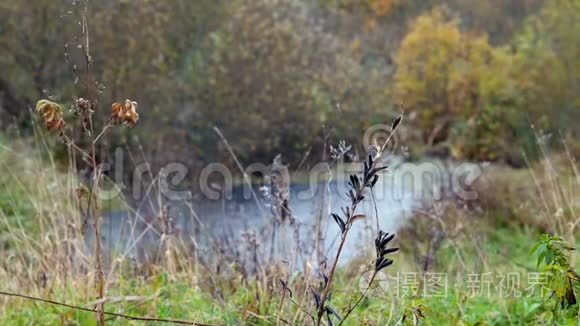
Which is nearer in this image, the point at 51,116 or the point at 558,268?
the point at 51,116

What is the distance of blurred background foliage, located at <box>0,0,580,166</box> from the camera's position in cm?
779

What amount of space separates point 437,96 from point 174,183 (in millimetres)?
7306

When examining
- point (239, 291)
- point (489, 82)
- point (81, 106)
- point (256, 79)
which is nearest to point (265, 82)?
point (256, 79)

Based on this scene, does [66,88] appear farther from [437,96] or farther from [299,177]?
[437,96]

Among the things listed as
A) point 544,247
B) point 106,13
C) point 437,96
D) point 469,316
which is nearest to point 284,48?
point 106,13

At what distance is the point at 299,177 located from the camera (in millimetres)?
4734

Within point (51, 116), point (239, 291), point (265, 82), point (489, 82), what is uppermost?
point (489, 82)

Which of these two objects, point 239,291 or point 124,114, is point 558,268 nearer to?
point 124,114

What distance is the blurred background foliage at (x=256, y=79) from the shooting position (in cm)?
779

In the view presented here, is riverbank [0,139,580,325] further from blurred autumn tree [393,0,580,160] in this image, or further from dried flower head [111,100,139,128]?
blurred autumn tree [393,0,580,160]

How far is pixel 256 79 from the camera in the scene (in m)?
9.07

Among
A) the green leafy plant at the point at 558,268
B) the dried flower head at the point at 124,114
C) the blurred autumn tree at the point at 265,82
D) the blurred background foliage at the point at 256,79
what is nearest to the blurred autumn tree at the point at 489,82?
the blurred background foliage at the point at 256,79

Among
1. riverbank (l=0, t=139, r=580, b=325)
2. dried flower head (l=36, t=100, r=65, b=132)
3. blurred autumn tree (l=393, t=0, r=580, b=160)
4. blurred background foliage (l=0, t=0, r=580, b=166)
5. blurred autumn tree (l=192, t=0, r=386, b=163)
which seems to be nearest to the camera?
dried flower head (l=36, t=100, r=65, b=132)

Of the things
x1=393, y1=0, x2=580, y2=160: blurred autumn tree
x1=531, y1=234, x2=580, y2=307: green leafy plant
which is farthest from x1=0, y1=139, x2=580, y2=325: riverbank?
x1=393, y1=0, x2=580, y2=160: blurred autumn tree
